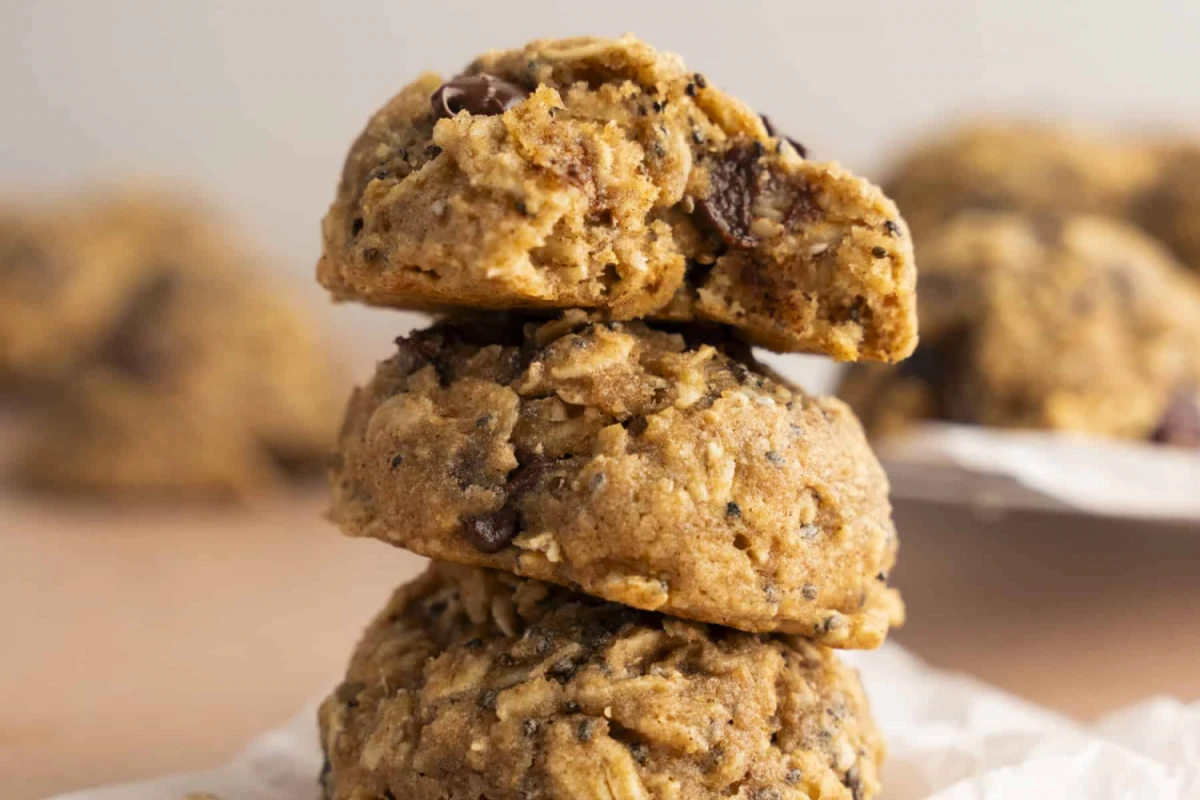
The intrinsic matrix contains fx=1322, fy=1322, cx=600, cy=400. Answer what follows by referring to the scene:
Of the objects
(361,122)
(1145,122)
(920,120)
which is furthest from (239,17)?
(1145,122)

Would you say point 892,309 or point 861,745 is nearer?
point 892,309

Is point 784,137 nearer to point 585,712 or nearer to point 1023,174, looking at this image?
point 585,712

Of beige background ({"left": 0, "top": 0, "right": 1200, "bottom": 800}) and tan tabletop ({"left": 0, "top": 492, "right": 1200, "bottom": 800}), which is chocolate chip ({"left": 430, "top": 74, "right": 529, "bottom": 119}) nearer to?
tan tabletop ({"left": 0, "top": 492, "right": 1200, "bottom": 800})

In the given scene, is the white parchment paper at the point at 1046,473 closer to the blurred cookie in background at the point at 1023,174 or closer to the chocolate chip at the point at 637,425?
the blurred cookie in background at the point at 1023,174

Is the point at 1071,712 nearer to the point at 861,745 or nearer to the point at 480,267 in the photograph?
the point at 861,745

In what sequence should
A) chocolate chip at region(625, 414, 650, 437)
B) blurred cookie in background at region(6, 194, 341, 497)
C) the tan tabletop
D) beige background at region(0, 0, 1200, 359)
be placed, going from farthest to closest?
beige background at region(0, 0, 1200, 359), blurred cookie in background at region(6, 194, 341, 497), the tan tabletop, chocolate chip at region(625, 414, 650, 437)

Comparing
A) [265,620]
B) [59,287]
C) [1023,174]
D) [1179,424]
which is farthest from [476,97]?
[59,287]

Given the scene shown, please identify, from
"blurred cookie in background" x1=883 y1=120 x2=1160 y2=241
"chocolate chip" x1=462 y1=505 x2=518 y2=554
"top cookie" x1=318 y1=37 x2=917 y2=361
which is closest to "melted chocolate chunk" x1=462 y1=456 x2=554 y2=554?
"chocolate chip" x1=462 y1=505 x2=518 y2=554
